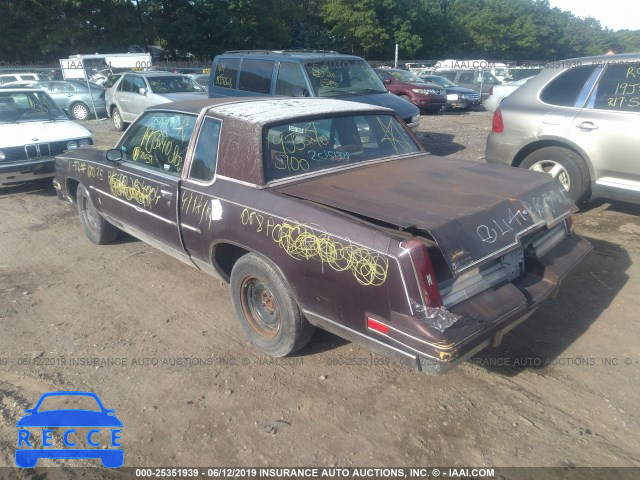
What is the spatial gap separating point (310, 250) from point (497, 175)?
1599 millimetres

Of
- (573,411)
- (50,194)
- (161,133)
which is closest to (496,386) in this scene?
(573,411)

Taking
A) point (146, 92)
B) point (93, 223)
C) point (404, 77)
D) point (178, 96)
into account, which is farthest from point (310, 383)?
point (404, 77)

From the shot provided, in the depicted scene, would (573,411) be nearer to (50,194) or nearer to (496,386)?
(496,386)

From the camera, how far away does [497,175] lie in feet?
11.6

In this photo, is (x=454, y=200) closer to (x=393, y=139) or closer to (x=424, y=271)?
(x=424, y=271)

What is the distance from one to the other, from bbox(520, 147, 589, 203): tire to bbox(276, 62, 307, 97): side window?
13.1 ft

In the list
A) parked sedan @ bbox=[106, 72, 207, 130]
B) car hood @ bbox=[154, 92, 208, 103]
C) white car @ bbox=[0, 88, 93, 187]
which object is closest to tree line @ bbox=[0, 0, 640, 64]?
parked sedan @ bbox=[106, 72, 207, 130]

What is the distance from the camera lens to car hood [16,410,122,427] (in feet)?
9.54

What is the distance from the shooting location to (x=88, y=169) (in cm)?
508

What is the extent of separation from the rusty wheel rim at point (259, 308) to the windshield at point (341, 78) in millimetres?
5438

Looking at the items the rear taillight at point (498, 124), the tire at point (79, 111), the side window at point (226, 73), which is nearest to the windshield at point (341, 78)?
the side window at point (226, 73)

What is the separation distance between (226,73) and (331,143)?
6.54m

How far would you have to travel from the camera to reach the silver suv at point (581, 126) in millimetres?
5090

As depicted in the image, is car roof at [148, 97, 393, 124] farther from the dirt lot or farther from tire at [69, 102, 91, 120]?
tire at [69, 102, 91, 120]
